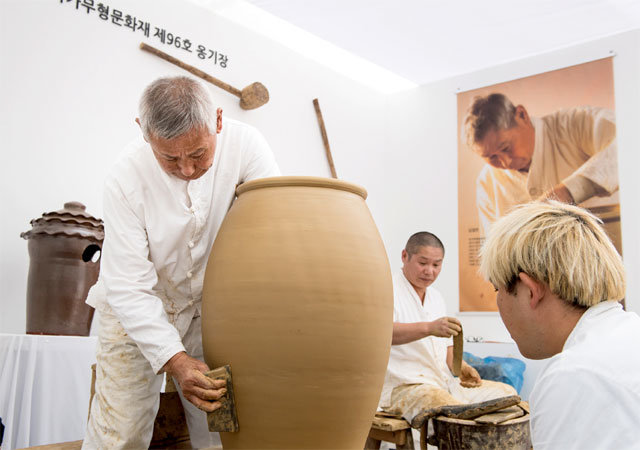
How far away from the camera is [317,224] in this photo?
1.69 m

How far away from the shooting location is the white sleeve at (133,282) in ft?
5.67

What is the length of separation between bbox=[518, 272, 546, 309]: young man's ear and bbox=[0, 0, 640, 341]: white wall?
2972 millimetres

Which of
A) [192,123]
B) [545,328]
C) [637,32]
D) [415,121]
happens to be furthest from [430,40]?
[545,328]

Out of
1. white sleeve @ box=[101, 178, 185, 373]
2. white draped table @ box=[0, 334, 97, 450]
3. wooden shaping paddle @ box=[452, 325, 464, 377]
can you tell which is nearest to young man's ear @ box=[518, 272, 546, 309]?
white sleeve @ box=[101, 178, 185, 373]

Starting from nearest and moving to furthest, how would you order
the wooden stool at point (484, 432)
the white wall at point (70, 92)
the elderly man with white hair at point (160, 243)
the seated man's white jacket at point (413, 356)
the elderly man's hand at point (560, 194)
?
1. the elderly man with white hair at point (160, 243)
2. the wooden stool at point (484, 432)
3. the seated man's white jacket at point (413, 356)
4. the white wall at point (70, 92)
5. the elderly man's hand at point (560, 194)

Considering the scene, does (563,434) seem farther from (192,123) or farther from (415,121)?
(415,121)

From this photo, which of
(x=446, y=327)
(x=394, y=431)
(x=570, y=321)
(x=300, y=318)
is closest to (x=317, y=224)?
(x=300, y=318)

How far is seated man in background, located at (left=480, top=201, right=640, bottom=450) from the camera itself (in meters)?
1.12

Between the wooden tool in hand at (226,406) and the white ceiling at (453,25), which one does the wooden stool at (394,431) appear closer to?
the wooden tool in hand at (226,406)

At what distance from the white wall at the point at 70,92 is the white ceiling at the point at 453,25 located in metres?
0.58

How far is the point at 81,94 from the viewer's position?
12.3 ft

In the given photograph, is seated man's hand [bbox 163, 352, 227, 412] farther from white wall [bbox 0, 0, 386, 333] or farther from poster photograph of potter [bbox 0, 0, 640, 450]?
white wall [bbox 0, 0, 386, 333]

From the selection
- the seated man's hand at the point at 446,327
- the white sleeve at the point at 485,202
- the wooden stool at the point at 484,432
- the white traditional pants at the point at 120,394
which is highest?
the white sleeve at the point at 485,202

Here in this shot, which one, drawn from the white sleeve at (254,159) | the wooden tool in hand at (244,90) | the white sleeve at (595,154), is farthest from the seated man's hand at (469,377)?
the wooden tool in hand at (244,90)
